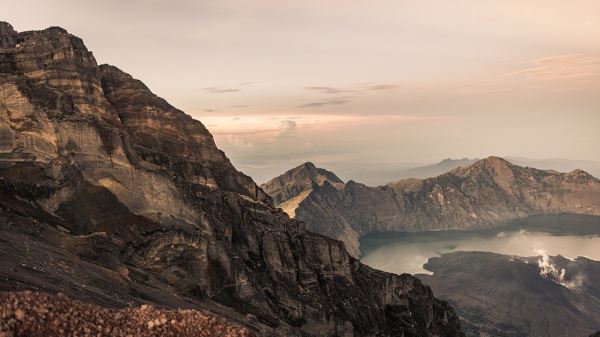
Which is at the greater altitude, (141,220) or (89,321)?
(89,321)

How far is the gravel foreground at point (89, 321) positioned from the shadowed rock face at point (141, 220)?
8298 mm

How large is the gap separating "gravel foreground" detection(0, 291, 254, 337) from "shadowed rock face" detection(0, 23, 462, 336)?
8298 mm

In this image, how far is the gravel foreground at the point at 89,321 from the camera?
1984 centimetres

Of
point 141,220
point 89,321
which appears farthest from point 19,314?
point 141,220

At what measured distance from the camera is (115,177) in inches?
3110

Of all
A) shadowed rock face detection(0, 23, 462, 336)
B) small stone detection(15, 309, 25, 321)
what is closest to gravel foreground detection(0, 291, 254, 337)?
small stone detection(15, 309, 25, 321)

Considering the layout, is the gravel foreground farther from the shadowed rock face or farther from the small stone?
the shadowed rock face

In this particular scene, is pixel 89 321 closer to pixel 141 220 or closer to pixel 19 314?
pixel 19 314

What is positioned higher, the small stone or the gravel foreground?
the small stone

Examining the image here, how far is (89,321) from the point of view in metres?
21.9

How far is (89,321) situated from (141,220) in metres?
59.4

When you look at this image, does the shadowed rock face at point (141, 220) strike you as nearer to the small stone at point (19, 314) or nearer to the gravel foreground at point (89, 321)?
the gravel foreground at point (89, 321)

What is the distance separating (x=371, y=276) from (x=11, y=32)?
106 metres

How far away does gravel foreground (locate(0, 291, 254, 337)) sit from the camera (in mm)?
19844
